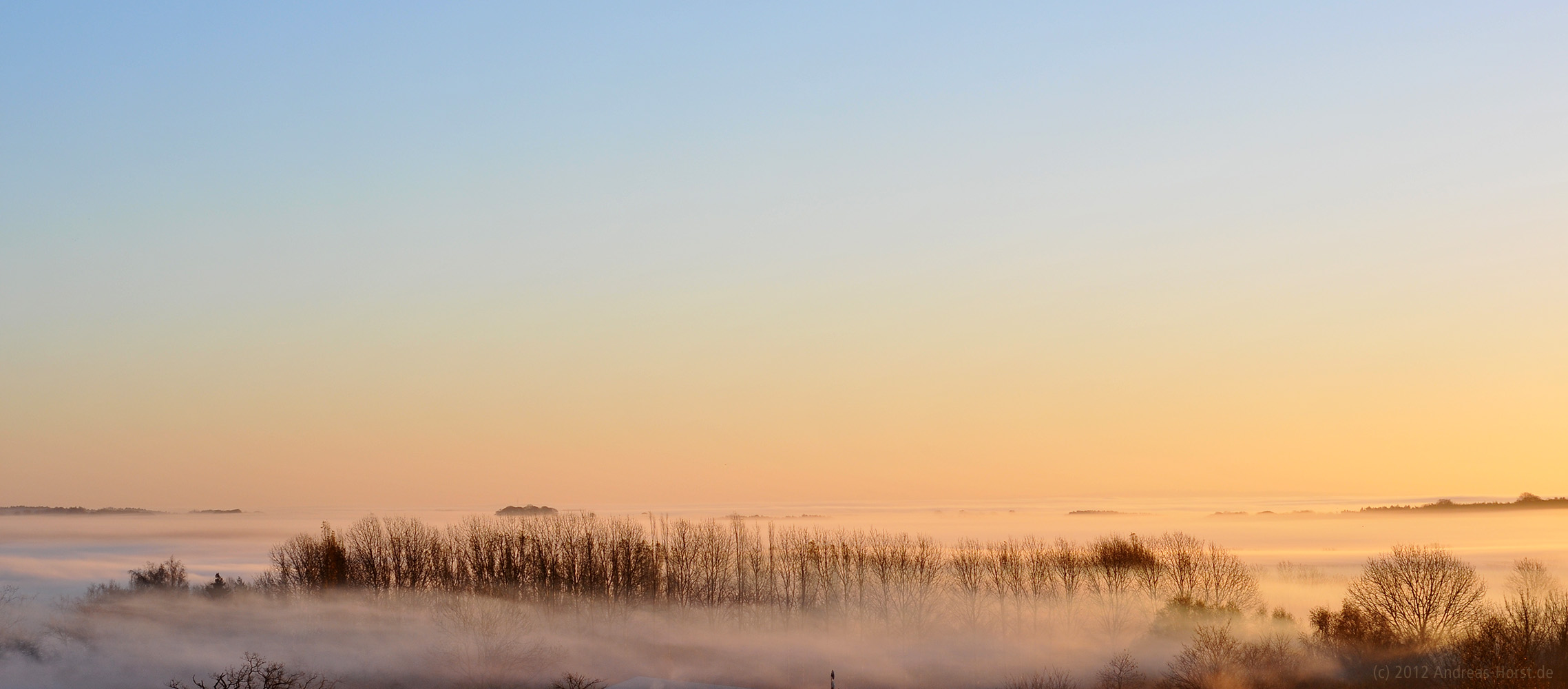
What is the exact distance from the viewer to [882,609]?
15012 cm

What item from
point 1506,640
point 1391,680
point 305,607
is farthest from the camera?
point 305,607

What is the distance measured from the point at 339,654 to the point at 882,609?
6688cm

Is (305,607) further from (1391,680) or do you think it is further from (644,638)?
(1391,680)

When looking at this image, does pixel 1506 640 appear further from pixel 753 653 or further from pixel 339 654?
pixel 339 654

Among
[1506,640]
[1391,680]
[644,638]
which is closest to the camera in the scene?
[1506,640]

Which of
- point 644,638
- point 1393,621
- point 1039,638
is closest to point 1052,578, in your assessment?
point 1039,638

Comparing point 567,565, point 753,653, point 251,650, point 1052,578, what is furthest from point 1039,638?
point 251,650

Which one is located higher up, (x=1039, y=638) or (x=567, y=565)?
(x=567, y=565)

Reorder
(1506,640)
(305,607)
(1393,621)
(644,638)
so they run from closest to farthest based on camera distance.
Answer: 1. (1506,640)
2. (1393,621)
3. (644,638)
4. (305,607)

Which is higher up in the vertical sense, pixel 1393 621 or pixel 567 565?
→ pixel 567 565

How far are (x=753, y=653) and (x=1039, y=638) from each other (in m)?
36.8

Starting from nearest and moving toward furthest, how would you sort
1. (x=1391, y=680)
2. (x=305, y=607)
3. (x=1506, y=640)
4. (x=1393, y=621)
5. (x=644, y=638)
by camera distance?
(x=1506, y=640) → (x=1391, y=680) → (x=1393, y=621) → (x=644, y=638) → (x=305, y=607)

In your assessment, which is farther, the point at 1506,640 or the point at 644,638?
the point at 644,638

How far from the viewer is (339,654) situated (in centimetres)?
14262
